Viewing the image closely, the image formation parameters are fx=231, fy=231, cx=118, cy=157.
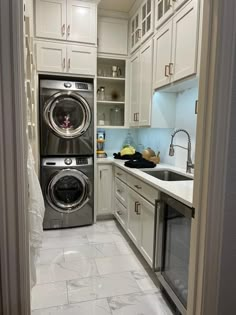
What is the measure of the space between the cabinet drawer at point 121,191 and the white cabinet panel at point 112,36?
1821 mm

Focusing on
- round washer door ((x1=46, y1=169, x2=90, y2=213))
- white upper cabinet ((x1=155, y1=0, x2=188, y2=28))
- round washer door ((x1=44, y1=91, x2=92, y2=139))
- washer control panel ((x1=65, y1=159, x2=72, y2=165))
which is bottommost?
round washer door ((x1=46, y1=169, x2=90, y2=213))

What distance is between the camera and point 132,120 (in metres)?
3.30

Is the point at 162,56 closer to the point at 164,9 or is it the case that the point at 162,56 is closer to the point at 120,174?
the point at 164,9

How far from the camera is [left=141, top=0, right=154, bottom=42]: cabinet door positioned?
252 cm

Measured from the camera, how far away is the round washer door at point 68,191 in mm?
2957

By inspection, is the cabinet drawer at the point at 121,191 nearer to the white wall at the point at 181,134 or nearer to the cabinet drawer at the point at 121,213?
the cabinet drawer at the point at 121,213

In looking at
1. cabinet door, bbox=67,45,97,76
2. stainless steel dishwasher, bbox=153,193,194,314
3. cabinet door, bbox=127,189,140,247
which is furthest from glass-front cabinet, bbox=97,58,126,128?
stainless steel dishwasher, bbox=153,193,194,314

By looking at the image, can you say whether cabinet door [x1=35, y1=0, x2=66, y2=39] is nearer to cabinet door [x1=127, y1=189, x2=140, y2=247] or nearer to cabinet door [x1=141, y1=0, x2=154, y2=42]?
cabinet door [x1=141, y1=0, x2=154, y2=42]

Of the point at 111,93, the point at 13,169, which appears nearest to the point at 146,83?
the point at 111,93

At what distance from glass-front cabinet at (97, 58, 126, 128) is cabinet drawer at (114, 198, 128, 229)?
1169 mm

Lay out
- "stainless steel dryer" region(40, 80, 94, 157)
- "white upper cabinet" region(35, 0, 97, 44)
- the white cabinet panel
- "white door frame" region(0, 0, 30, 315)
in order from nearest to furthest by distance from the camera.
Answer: "white door frame" region(0, 0, 30, 315)
"white upper cabinet" region(35, 0, 97, 44)
"stainless steel dryer" region(40, 80, 94, 157)
the white cabinet panel

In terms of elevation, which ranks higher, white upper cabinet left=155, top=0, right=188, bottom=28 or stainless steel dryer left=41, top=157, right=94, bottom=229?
white upper cabinet left=155, top=0, right=188, bottom=28

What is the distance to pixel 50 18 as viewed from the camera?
277 cm

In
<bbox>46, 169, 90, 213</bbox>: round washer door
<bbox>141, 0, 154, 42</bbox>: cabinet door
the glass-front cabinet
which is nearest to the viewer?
<bbox>141, 0, 154, 42</bbox>: cabinet door
